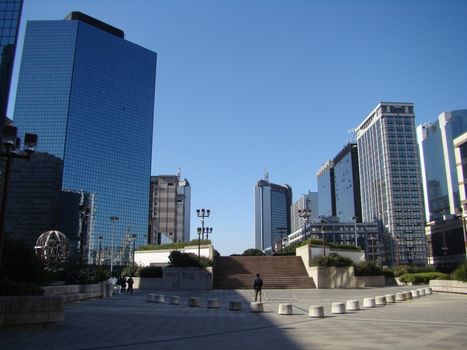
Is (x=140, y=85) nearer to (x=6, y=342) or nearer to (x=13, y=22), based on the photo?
(x=13, y=22)

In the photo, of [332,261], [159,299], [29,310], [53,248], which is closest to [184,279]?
[53,248]

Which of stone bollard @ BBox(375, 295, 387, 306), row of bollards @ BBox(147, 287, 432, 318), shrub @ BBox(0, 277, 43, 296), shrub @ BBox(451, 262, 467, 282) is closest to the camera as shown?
shrub @ BBox(0, 277, 43, 296)

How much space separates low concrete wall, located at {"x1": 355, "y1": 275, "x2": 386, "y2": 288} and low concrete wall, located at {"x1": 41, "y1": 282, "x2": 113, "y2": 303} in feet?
70.2

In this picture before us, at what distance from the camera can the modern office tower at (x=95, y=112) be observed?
434ft

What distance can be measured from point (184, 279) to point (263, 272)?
746cm

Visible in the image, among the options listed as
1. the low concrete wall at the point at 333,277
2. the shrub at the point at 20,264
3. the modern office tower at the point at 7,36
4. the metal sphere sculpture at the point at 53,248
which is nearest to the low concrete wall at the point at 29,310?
the shrub at the point at 20,264

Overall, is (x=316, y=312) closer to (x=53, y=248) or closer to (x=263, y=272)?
(x=53, y=248)

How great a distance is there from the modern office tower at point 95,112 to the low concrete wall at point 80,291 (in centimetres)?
9817

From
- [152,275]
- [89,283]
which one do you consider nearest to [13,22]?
[152,275]

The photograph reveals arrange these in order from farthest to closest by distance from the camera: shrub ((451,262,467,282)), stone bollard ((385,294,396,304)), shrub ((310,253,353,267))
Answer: shrub ((310,253,353,267))
shrub ((451,262,467,282))
stone bollard ((385,294,396,304))

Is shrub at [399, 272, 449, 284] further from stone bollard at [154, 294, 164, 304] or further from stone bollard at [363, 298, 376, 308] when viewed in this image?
stone bollard at [154, 294, 164, 304]

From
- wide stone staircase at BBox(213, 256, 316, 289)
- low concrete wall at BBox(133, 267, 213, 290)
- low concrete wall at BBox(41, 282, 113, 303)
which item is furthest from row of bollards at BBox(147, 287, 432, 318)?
low concrete wall at BBox(133, 267, 213, 290)

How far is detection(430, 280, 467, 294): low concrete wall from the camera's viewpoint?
1193 inches

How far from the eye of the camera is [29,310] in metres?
13.4
